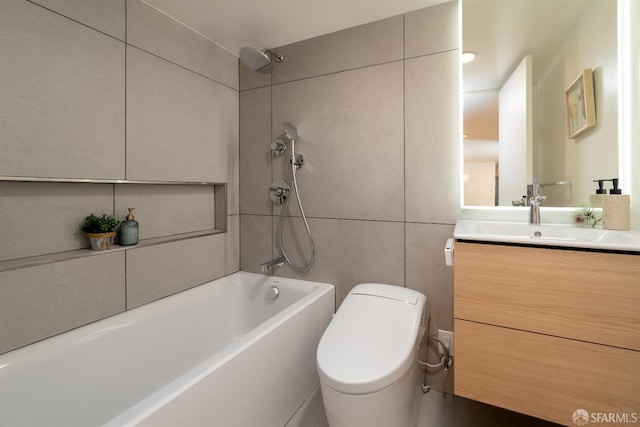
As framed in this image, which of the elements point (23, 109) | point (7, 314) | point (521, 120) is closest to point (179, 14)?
point (23, 109)

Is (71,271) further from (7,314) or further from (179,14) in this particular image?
(179,14)

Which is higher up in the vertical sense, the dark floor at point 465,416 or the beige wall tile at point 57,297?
the beige wall tile at point 57,297

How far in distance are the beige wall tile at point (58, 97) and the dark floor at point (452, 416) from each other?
152 centimetres

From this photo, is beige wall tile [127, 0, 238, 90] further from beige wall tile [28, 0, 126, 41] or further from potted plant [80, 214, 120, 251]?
potted plant [80, 214, 120, 251]

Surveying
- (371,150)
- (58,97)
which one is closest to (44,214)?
(58,97)

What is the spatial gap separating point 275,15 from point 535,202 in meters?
1.67

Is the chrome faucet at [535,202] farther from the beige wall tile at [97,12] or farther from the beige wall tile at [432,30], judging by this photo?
the beige wall tile at [97,12]

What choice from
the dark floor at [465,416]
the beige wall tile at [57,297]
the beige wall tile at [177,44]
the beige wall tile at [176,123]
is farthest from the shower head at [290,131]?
the dark floor at [465,416]

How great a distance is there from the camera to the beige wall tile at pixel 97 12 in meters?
1.21

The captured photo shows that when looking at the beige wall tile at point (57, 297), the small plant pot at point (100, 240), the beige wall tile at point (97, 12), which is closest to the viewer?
the beige wall tile at point (57, 297)

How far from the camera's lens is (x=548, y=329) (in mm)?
966

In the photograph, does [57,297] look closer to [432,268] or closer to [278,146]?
Answer: [278,146]

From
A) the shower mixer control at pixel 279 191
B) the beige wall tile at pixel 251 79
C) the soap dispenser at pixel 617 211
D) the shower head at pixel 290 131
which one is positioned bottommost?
the soap dispenser at pixel 617 211

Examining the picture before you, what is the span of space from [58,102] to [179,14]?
828 mm
